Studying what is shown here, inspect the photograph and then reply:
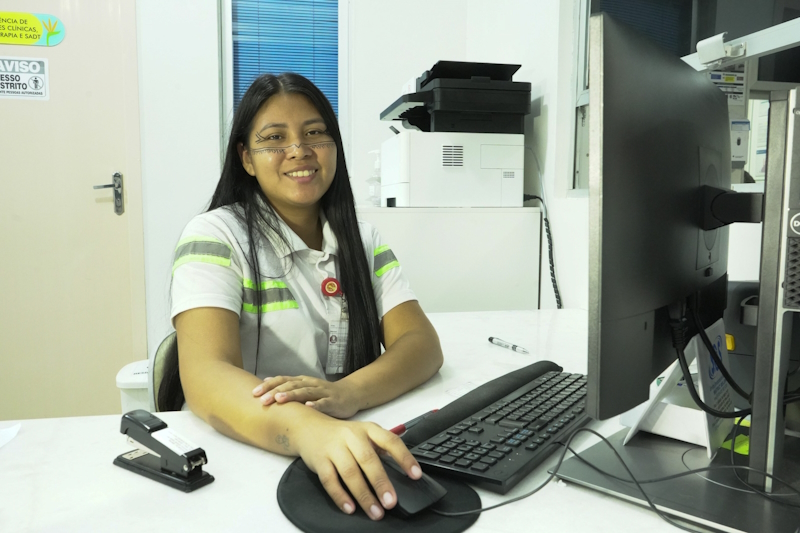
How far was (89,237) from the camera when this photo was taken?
2.69 meters

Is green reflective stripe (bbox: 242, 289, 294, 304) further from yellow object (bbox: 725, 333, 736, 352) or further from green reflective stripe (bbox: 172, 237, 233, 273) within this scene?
yellow object (bbox: 725, 333, 736, 352)

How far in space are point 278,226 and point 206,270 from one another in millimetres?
213

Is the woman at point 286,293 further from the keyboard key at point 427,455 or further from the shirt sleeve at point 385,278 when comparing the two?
the keyboard key at point 427,455

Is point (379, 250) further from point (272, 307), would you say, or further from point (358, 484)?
point (358, 484)

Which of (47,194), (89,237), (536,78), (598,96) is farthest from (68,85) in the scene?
(598,96)

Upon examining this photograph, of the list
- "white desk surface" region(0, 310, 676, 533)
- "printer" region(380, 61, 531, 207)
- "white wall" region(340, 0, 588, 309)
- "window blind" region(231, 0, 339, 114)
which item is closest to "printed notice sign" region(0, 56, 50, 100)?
"window blind" region(231, 0, 339, 114)

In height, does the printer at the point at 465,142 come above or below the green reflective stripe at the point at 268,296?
above

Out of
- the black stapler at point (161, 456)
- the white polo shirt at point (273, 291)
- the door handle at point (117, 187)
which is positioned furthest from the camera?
the door handle at point (117, 187)

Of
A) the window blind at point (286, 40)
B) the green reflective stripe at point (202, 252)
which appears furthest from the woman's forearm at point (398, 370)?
the window blind at point (286, 40)

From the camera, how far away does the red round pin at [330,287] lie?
1.18 metres

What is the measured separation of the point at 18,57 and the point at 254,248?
2.17 m

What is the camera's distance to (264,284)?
1.11 m

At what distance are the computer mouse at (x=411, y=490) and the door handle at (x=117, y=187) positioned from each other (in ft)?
8.10

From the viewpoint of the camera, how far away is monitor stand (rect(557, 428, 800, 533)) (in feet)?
1.84
